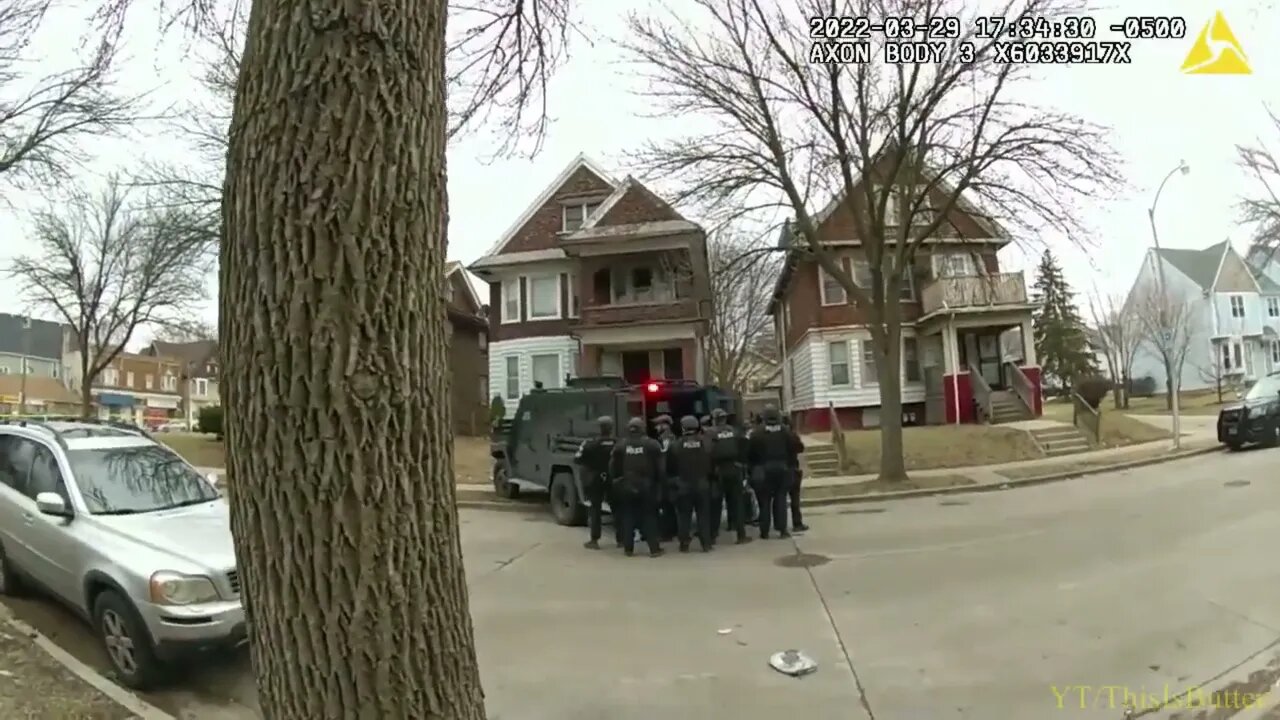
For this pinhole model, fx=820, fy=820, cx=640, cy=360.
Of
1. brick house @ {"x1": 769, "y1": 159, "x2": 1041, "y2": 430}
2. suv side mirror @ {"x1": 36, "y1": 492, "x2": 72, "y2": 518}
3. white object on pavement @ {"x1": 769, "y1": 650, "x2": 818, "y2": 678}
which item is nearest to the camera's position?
white object on pavement @ {"x1": 769, "y1": 650, "x2": 818, "y2": 678}

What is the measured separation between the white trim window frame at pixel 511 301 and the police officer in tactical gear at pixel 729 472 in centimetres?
1965

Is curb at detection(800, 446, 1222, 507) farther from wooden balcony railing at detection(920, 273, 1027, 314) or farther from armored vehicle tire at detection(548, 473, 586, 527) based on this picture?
wooden balcony railing at detection(920, 273, 1027, 314)

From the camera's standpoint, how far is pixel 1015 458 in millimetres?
20484

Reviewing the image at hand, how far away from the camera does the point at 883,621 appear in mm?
7098

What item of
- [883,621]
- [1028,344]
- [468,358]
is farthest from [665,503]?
[468,358]

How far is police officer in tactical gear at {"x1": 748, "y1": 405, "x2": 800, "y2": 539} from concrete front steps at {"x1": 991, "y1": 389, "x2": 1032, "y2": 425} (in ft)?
54.9

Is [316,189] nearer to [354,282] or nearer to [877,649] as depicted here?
[354,282]

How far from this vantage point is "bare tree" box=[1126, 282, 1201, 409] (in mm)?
36406

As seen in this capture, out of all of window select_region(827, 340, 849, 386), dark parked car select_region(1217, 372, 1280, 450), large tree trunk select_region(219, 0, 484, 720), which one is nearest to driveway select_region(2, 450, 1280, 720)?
large tree trunk select_region(219, 0, 484, 720)

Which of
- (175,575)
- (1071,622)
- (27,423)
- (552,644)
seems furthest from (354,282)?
(27,423)

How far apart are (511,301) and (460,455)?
29.3 feet

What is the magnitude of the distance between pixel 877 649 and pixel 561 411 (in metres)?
7.80

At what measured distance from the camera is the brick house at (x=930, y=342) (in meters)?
26.8

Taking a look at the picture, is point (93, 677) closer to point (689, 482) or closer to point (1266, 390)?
point (689, 482)
